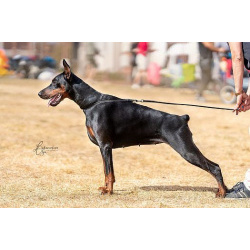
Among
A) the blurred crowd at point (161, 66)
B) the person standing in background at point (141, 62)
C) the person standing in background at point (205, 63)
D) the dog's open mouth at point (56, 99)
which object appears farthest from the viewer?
the person standing in background at point (205, 63)

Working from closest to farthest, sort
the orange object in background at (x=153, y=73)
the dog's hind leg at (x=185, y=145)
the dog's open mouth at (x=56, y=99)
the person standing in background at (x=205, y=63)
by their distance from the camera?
the dog's hind leg at (x=185, y=145), the dog's open mouth at (x=56, y=99), the person standing in background at (x=205, y=63), the orange object in background at (x=153, y=73)

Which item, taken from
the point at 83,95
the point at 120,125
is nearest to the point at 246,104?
the point at 120,125

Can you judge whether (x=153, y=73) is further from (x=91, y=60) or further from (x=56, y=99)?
(x=56, y=99)

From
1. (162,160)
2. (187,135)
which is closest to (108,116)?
(187,135)

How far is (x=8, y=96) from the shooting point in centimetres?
695

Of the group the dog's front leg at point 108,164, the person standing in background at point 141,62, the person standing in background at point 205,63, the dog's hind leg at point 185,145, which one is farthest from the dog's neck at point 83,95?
the person standing in background at point 205,63

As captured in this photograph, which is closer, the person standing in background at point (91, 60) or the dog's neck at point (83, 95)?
the dog's neck at point (83, 95)

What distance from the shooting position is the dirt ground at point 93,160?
498cm

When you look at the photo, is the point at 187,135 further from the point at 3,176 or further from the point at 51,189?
the point at 3,176

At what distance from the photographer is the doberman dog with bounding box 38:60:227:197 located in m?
4.82

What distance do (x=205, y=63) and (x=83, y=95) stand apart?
12.0ft

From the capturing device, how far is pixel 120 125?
4934 mm

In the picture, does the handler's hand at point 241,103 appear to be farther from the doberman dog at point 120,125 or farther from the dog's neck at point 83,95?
the dog's neck at point 83,95

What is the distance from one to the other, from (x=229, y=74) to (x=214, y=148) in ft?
6.44
